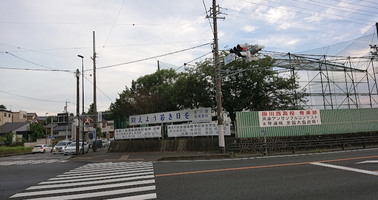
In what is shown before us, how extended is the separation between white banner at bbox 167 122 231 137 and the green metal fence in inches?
49.2

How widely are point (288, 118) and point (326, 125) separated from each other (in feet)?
11.1

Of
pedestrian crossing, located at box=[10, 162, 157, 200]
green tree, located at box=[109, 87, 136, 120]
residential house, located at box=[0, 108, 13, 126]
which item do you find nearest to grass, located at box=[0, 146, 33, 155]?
green tree, located at box=[109, 87, 136, 120]

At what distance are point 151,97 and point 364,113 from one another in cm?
1838

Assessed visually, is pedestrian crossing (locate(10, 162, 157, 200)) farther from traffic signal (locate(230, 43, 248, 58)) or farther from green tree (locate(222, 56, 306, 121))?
green tree (locate(222, 56, 306, 121))

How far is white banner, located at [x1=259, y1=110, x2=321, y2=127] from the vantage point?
16594 millimetres

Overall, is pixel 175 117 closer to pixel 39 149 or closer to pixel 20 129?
pixel 39 149

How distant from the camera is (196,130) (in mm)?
17781

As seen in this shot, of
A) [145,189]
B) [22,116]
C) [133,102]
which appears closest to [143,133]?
[133,102]

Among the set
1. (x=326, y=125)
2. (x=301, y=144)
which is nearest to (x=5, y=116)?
(x=301, y=144)

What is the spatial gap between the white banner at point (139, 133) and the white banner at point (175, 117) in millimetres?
750

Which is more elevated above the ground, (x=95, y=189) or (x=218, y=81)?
(x=218, y=81)

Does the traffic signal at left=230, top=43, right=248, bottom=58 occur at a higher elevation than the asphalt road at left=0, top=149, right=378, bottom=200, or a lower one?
higher

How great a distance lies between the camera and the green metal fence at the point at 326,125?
16.2 metres

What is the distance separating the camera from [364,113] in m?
19.0
